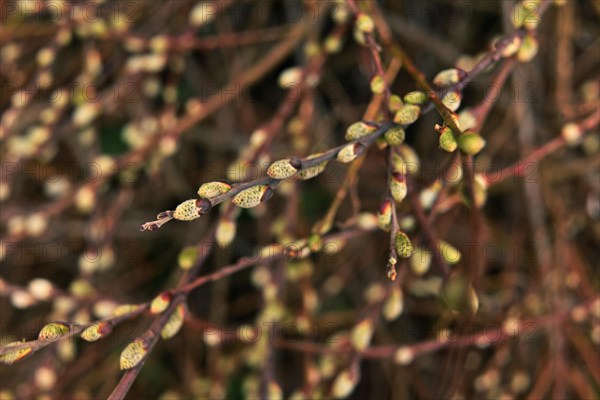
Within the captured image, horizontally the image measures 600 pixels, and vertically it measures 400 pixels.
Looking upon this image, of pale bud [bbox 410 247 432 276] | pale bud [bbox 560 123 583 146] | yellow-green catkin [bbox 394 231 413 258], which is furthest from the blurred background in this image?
yellow-green catkin [bbox 394 231 413 258]

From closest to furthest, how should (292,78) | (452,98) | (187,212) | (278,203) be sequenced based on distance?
(187,212)
(452,98)
(292,78)
(278,203)

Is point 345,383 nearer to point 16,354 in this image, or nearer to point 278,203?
point 16,354

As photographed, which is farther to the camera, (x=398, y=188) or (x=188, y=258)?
(x=188, y=258)

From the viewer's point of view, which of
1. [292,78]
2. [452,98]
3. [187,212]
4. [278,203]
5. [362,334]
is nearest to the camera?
[187,212]

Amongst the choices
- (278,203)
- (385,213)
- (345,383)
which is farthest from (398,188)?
(278,203)

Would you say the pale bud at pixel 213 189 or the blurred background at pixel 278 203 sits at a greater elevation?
the pale bud at pixel 213 189

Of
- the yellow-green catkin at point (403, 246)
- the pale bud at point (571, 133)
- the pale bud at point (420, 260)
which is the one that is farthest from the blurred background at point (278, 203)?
the yellow-green catkin at point (403, 246)

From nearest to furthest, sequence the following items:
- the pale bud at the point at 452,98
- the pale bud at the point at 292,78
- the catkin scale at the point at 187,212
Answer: the catkin scale at the point at 187,212
the pale bud at the point at 452,98
the pale bud at the point at 292,78

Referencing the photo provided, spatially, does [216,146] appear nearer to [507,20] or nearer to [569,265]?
[507,20]

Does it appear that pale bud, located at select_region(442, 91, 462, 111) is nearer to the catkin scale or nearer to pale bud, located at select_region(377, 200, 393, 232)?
pale bud, located at select_region(377, 200, 393, 232)

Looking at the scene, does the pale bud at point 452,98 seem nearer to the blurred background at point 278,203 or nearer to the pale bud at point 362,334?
the blurred background at point 278,203
